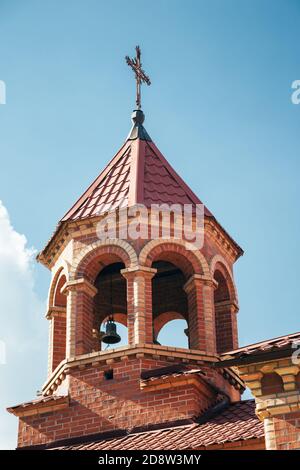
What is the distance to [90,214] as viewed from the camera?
65.9 ft

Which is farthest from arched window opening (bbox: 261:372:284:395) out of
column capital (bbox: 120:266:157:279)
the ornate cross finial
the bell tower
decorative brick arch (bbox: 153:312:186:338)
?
the ornate cross finial

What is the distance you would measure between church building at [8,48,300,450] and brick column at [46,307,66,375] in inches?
0.8

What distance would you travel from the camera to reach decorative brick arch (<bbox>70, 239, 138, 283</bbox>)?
19483 millimetres

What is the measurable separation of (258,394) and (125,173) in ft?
26.9

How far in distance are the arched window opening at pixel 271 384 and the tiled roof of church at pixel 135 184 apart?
667 centimetres

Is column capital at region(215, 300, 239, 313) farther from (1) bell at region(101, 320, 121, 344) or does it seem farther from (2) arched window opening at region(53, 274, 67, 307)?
(2) arched window opening at region(53, 274, 67, 307)

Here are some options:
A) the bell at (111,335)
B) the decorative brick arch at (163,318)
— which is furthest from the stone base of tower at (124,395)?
the decorative brick arch at (163,318)

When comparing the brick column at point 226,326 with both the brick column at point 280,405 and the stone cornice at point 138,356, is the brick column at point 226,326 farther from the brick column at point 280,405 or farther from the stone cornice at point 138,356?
the brick column at point 280,405

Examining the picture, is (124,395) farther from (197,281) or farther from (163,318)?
Answer: (163,318)

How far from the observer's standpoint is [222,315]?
20.4 meters

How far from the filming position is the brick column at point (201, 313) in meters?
19.0

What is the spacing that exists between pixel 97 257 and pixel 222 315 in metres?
2.71

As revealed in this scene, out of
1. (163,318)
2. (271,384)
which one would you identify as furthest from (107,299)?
(271,384)
